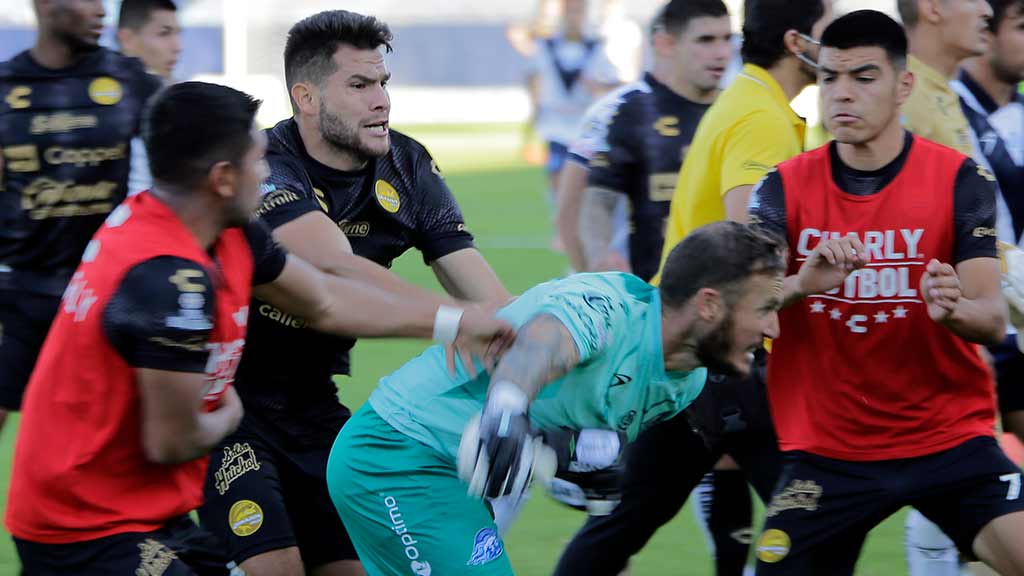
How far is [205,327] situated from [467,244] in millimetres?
1882

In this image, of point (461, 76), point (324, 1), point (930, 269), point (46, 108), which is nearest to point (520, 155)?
point (461, 76)

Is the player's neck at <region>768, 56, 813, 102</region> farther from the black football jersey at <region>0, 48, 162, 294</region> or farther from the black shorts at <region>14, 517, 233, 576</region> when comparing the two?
the black shorts at <region>14, 517, 233, 576</region>

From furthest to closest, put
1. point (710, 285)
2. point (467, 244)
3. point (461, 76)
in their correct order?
1. point (461, 76)
2. point (467, 244)
3. point (710, 285)

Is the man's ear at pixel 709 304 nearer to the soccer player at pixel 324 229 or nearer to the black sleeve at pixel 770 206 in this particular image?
the black sleeve at pixel 770 206

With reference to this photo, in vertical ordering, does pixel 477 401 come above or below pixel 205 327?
below

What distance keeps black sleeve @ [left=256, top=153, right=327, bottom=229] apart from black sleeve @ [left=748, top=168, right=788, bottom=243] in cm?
134

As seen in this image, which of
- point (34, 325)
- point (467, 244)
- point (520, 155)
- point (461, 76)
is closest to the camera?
point (467, 244)

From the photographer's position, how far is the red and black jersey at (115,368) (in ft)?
11.6

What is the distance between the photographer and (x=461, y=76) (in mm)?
33812

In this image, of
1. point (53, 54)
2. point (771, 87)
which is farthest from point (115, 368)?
point (771, 87)

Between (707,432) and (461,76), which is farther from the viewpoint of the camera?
(461,76)

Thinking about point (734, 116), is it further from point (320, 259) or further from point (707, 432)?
point (320, 259)

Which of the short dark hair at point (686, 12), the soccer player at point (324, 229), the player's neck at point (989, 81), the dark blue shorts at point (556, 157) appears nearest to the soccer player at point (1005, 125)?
the player's neck at point (989, 81)

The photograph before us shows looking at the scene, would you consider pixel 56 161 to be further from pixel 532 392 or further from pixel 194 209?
pixel 532 392
